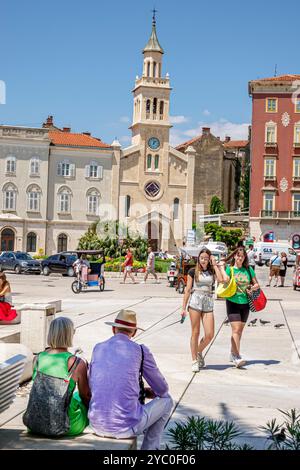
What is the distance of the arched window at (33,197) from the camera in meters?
76.4

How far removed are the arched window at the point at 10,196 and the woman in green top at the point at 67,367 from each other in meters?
71.2

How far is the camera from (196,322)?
11023 millimetres

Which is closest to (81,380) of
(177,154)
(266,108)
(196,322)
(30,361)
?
(30,361)

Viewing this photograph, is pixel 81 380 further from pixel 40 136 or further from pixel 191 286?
pixel 40 136

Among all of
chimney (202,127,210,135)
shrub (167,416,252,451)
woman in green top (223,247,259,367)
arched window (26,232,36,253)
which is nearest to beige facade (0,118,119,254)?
arched window (26,232,36,253)

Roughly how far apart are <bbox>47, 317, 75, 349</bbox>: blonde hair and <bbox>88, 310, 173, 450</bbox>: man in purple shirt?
248 millimetres

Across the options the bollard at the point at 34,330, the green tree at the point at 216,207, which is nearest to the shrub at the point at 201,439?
the bollard at the point at 34,330

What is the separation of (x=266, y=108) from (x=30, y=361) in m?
67.1

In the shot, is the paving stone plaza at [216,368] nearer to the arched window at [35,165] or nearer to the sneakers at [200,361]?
the sneakers at [200,361]

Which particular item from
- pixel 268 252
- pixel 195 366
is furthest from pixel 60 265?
pixel 195 366

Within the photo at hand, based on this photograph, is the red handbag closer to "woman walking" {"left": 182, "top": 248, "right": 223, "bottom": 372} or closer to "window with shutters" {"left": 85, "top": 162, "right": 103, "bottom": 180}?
"woman walking" {"left": 182, "top": 248, "right": 223, "bottom": 372}

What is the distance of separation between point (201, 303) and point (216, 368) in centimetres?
94

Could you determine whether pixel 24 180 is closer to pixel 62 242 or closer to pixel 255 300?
pixel 62 242

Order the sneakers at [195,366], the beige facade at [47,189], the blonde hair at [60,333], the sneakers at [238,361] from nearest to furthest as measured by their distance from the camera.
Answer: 1. the blonde hair at [60,333]
2. the sneakers at [195,366]
3. the sneakers at [238,361]
4. the beige facade at [47,189]
